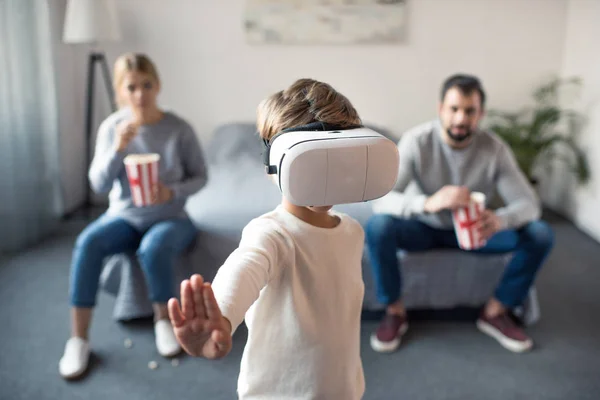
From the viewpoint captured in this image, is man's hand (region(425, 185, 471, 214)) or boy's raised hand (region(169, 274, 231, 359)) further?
man's hand (region(425, 185, 471, 214))

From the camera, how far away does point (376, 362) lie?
1939 millimetres

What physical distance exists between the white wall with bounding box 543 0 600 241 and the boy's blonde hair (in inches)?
111

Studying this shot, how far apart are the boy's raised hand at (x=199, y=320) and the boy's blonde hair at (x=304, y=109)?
0.32 meters

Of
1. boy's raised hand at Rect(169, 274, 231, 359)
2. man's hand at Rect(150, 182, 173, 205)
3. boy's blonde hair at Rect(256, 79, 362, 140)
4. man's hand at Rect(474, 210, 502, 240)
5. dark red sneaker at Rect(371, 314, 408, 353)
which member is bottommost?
dark red sneaker at Rect(371, 314, 408, 353)

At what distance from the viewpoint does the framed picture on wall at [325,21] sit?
346cm

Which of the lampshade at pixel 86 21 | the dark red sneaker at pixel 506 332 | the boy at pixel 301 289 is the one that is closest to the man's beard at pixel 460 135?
the dark red sneaker at pixel 506 332

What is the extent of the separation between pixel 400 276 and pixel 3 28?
7.02ft

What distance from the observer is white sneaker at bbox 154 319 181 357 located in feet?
6.31

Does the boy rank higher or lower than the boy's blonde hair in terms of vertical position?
lower

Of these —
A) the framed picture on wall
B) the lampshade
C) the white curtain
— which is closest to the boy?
the white curtain

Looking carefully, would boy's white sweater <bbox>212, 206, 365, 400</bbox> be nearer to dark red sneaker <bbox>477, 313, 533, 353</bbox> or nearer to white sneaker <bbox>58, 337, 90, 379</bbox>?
white sneaker <bbox>58, 337, 90, 379</bbox>

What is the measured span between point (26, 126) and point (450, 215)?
2175 mm

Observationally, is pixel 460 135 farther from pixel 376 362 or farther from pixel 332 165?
pixel 332 165

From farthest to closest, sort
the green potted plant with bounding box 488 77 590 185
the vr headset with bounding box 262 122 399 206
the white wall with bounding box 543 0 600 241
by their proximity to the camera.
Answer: the green potted plant with bounding box 488 77 590 185 < the white wall with bounding box 543 0 600 241 < the vr headset with bounding box 262 122 399 206
